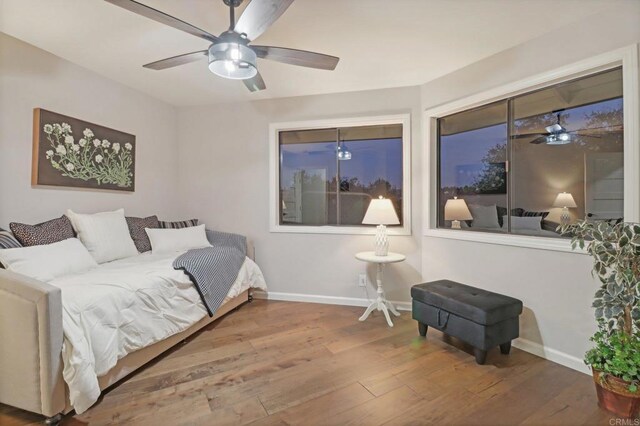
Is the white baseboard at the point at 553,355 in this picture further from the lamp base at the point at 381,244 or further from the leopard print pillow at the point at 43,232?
the leopard print pillow at the point at 43,232

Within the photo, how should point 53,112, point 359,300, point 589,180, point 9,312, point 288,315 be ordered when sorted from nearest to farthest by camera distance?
point 9,312 → point 589,180 → point 53,112 → point 288,315 → point 359,300

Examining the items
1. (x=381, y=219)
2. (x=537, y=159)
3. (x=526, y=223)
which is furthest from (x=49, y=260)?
(x=537, y=159)

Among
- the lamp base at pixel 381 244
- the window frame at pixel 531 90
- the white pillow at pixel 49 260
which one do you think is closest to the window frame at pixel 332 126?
the window frame at pixel 531 90

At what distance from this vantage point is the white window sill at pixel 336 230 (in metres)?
3.39

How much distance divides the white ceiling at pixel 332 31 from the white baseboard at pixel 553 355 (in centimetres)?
239

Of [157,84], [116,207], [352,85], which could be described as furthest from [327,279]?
[157,84]

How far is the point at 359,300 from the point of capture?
3502 mm

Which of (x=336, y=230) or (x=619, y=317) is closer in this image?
(x=619, y=317)

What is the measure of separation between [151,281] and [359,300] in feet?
7.14

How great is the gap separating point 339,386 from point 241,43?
2.23 metres

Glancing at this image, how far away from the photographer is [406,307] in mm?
3385

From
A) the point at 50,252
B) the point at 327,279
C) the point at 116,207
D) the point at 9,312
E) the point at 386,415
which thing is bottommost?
the point at 386,415

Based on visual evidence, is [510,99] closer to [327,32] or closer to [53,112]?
[327,32]

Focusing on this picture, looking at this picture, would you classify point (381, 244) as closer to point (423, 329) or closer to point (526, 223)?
point (423, 329)
